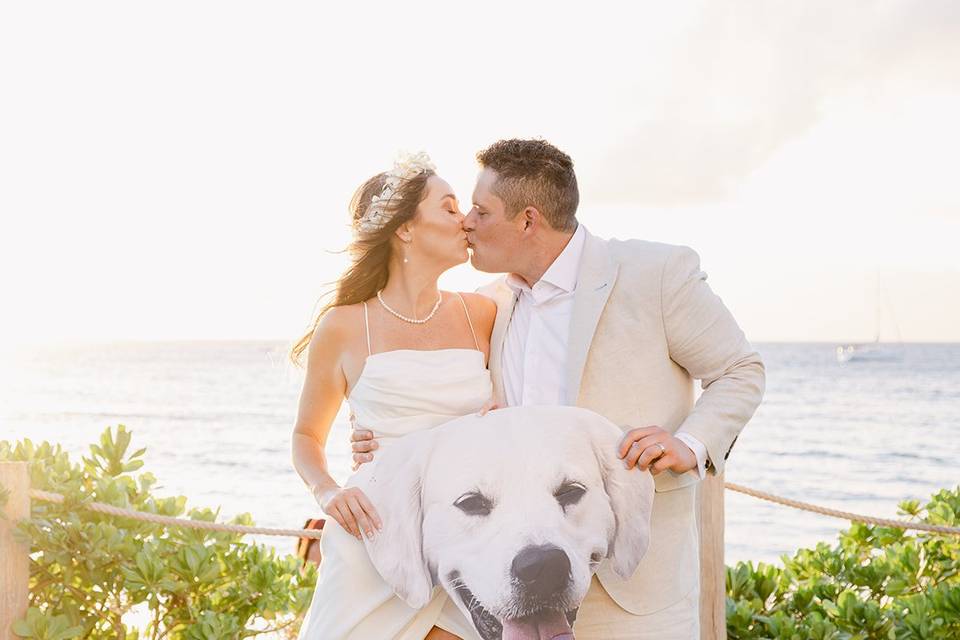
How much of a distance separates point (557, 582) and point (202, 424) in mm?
29171

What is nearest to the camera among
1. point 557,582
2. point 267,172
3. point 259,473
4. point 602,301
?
point 557,582

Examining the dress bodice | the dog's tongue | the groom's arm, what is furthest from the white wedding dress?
the groom's arm

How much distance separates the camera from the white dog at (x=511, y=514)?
2.34 metres

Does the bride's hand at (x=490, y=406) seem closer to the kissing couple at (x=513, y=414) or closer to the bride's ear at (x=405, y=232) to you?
the kissing couple at (x=513, y=414)

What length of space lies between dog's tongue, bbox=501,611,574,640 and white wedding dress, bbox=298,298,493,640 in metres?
0.24

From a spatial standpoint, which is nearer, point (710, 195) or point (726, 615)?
point (726, 615)

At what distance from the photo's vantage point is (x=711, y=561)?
4043 mm

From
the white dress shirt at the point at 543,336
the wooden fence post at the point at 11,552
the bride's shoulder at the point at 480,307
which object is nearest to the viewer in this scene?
the white dress shirt at the point at 543,336

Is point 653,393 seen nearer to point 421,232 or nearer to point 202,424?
point 421,232

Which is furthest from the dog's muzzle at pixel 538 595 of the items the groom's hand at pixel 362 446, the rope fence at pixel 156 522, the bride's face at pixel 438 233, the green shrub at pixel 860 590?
the green shrub at pixel 860 590

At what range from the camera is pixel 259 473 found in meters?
22.0

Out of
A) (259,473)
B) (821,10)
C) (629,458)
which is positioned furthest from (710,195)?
(629,458)

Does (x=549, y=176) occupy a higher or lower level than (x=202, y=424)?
higher

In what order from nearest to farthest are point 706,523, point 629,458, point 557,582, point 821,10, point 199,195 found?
point 557,582
point 629,458
point 706,523
point 821,10
point 199,195
